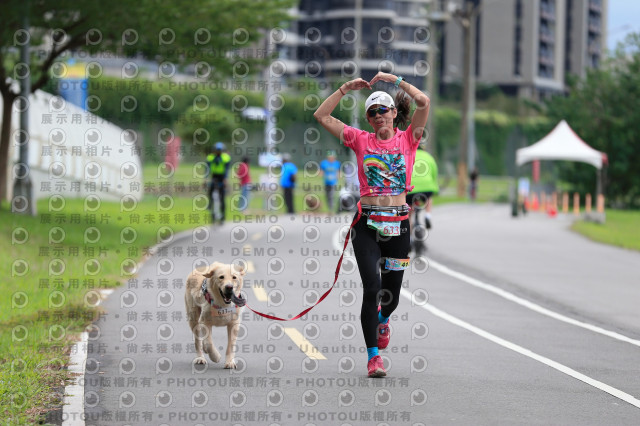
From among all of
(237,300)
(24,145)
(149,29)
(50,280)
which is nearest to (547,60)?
(149,29)

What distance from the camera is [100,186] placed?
36156 millimetres

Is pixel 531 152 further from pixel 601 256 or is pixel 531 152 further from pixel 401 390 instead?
pixel 401 390

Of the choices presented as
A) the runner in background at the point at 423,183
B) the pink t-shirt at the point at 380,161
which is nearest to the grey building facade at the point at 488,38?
the runner in background at the point at 423,183

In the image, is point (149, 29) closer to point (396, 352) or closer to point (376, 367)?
point (396, 352)

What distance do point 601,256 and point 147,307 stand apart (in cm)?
1205

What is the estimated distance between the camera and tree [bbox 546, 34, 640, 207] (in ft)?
170

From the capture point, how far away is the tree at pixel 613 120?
5181 centimetres

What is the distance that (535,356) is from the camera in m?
9.80

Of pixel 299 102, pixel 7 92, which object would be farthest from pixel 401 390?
pixel 299 102

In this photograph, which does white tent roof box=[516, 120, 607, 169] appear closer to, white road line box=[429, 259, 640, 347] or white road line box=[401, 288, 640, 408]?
white road line box=[429, 259, 640, 347]

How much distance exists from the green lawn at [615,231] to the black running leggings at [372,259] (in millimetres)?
17380

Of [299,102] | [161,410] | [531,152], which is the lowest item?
[161,410]

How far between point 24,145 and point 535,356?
1652 cm

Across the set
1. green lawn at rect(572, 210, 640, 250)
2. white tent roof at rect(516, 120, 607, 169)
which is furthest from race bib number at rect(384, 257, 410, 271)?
white tent roof at rect(516, 120, 607, 169)
